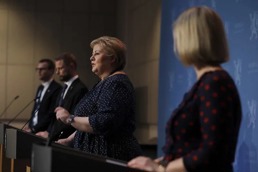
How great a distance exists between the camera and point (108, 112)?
296 cm

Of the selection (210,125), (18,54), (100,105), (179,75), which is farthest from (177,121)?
(18,54)

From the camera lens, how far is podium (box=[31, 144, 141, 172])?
2.05 meters

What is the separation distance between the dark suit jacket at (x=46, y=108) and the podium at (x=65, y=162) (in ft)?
10.2

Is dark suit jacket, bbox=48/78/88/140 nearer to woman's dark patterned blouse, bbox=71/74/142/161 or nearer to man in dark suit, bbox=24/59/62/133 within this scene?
man in dark suit, bbox=24/59/62/133

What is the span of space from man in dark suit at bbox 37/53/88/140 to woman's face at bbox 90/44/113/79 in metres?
0.82

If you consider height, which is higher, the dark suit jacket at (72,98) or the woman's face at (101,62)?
the woman's face at (101,62)

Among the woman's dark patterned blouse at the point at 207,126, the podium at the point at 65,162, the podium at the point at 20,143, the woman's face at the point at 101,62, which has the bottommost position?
the podium at the point at 20,143

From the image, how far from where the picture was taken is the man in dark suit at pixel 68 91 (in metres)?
4.07

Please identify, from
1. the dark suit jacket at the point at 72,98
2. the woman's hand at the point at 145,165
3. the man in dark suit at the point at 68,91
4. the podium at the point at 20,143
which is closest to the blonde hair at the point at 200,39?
the woman's hand at the point at 145,165

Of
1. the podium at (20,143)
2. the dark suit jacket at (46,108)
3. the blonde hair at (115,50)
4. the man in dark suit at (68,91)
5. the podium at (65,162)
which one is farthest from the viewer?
the dark suit jacket at (46,108)

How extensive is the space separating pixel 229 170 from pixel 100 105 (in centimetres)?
127

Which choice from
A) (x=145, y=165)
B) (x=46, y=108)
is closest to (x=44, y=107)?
(x=46, y=108)

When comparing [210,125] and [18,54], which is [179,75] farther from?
[18,54]

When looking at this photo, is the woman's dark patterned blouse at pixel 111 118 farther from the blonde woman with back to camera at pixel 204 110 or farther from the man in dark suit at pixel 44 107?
the man in dark suit at pixel 44 107
